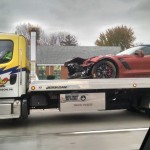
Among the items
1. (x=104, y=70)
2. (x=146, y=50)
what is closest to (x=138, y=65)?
(x=146, y=50)

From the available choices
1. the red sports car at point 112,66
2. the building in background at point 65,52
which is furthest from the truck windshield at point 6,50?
the building in background at point 65,52

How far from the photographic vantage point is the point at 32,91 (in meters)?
9.84

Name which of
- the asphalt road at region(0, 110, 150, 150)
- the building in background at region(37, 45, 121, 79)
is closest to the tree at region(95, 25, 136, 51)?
the building in background at region(37, 45, 121, 79)

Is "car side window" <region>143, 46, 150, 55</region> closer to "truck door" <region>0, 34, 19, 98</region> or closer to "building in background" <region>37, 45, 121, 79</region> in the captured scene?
"truck door" <region>0, 34, 19, 98</region>

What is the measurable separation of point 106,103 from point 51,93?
167cm

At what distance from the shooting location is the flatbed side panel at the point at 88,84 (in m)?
9.82

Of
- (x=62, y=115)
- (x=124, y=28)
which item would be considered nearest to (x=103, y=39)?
(x=124, y=28)

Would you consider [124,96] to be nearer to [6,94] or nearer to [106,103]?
[106,103]

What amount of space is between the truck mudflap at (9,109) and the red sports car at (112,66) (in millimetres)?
1975

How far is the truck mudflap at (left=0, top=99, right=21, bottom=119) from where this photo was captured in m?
9.29

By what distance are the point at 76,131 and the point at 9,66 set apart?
2399 mm

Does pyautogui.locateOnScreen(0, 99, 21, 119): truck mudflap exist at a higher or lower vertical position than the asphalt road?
higher

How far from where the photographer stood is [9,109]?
9367 mm

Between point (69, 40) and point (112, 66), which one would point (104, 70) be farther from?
point (69, 40)
